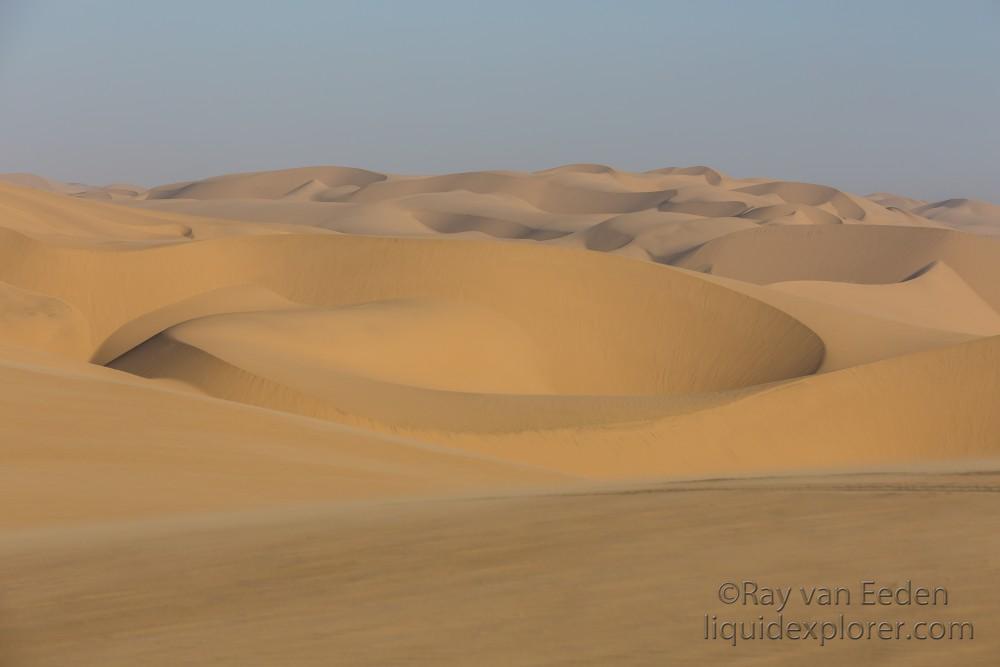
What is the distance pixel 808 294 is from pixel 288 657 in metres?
42.6

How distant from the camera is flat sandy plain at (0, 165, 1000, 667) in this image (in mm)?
5523

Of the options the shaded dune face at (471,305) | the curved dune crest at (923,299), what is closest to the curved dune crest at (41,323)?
the shaded dune face at (471,305)

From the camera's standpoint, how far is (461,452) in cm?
1566

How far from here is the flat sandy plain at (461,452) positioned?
18.1ft

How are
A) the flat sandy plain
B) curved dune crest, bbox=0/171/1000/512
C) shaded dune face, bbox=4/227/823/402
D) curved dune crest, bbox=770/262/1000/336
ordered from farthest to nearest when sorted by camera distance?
curved dune crest, bbox=770/262/1000/336 → shaded dune face, bbox=4/227/823/402 → curved dune crest, bbox=0/171/1000/512 → the flat sandy plain

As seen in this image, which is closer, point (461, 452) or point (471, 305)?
point (461, 452)

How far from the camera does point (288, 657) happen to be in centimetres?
512

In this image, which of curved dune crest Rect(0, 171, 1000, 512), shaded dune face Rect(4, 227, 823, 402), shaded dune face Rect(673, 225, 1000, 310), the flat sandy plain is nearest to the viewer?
the flat sandy plain

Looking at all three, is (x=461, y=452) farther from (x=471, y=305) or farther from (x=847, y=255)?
(x=847, y=255)

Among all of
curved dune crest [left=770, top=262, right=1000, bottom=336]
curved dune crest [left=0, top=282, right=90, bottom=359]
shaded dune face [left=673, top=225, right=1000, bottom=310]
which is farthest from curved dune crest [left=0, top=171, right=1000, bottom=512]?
shaded dune face [left=673, top=225, right=1000, bottom=310]

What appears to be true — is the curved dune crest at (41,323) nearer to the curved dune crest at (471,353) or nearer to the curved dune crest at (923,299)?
the curved dune crest at (471,353)

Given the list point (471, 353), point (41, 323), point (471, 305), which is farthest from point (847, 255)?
point (41, 323)

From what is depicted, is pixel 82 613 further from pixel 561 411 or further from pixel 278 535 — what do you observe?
pixel 561 411

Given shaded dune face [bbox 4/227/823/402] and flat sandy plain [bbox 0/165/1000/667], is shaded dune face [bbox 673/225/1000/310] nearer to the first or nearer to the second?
flat sandy plain [bbox 0/165/1000/667]
